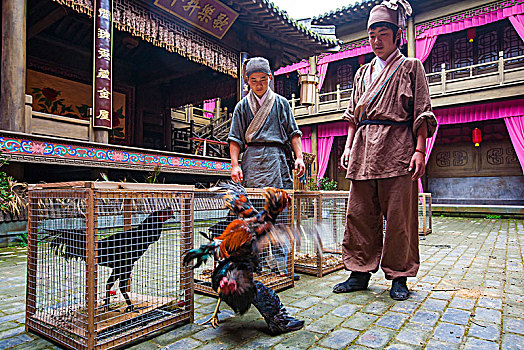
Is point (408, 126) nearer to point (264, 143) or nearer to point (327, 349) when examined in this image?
point (264, 143)

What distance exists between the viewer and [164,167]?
639 cm

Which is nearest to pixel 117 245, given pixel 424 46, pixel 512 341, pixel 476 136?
pixel 512 341

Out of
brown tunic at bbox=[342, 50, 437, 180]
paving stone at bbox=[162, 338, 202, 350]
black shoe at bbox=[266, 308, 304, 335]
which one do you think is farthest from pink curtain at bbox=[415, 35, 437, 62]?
paving stone at bbox=[162, 338, 202, 350]

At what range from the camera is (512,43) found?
11.3 metres

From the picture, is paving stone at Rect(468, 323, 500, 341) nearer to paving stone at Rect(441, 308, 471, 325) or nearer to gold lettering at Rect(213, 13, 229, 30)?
paving stone at Rect(441, 308, 471, 325)

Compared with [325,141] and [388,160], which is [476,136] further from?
[388,160]

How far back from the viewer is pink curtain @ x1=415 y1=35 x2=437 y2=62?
11.7 m

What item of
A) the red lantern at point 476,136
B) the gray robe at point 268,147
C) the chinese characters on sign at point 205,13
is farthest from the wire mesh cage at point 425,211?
the red lantern at point 476,136

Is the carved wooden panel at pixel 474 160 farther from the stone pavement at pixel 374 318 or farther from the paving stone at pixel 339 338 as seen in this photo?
the paving stone at pixel 339 338

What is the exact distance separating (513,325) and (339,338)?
944 mm

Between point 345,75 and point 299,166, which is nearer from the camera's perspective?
point 299,166

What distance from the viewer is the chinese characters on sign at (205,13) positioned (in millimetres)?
6668

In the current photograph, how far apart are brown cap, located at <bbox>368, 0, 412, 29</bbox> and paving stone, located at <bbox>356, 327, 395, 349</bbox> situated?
2.00 metres

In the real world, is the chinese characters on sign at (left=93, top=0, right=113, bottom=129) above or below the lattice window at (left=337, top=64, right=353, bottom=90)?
below
